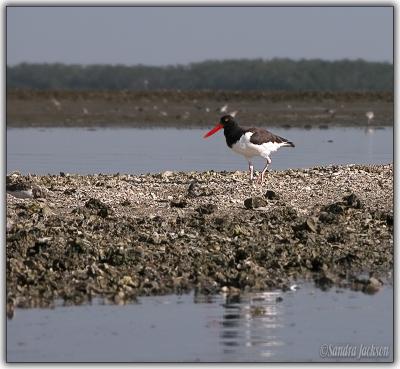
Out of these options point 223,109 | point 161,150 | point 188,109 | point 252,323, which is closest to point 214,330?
point 252,323

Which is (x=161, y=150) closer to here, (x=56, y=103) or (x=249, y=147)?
(x=249, y=147)

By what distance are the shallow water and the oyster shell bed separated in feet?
1.10

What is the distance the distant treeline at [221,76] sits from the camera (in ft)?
217

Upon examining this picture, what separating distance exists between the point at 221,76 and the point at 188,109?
2826 cm

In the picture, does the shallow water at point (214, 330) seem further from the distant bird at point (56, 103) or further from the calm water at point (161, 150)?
the distant bird at point (56, 103)

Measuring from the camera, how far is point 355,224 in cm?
1310

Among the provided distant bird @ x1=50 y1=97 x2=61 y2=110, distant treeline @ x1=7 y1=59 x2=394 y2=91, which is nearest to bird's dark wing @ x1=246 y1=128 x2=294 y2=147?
distant bird @ x1=50 y1=97 x2=61 y2=110

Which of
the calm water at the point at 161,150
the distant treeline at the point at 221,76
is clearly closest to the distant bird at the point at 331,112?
the calm water at the point at 161,150

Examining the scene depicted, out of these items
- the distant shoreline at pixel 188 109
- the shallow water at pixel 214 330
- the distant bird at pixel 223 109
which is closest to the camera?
the shallow water at pixel 214 330

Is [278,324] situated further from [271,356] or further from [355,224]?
[355,224]

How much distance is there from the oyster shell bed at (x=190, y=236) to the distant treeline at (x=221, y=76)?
158 feet

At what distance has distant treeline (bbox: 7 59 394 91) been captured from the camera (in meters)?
66.1

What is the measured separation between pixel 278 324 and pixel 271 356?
94 centimetres

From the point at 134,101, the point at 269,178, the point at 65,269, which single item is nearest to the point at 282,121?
the point at 134,101
